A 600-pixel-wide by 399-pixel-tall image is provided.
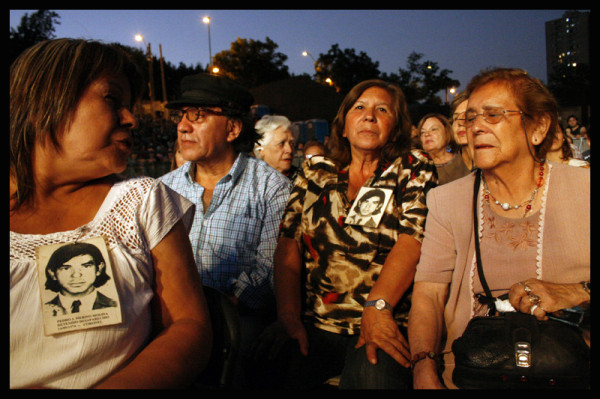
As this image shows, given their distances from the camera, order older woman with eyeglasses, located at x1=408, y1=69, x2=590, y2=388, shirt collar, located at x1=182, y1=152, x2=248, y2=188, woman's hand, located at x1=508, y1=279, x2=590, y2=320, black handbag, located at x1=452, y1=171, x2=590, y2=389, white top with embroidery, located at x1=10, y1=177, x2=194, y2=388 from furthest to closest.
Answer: shirt collar, located at x1=182, y1=152, x2=248, y2=188
older woman with eyeglasses, located at x1=408, y1=69, x2=590, y2=388
woman's hand, located at x1=508, y1=279, x2=590, y2=320
black handbag, located at x1=452, y1=171, x2=590, y2=389
white top with embroidery, located at x1=10, y1=177, x2=194, y2=388

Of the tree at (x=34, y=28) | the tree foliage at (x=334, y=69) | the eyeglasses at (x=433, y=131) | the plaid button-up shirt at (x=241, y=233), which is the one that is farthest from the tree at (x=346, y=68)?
the plaid button-up shirt at (x=241, y=233)

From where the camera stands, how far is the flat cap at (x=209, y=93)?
312cm

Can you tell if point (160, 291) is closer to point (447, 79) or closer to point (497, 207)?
point (497, 207)

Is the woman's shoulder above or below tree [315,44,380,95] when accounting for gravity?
below

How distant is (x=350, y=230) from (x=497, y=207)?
2.52ft

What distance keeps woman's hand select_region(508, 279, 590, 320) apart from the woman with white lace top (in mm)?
1187

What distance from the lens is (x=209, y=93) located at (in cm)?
314

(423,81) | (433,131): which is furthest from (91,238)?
(423,81)

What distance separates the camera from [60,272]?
124 cm

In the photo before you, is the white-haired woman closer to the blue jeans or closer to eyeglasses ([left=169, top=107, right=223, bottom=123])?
eyeglasses ([left=169, top=107, right=223, bottom=123])

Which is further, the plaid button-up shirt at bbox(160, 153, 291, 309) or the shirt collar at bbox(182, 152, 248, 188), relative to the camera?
the shirt collar at bbox(182, 152, 248, 188)

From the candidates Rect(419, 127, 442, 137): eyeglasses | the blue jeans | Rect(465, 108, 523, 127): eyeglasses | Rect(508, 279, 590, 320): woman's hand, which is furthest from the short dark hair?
Rect(419, 127, 442, 137): eyeglasses

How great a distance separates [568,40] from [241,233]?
2396mm

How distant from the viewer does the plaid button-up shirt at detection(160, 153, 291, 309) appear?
264 cm
